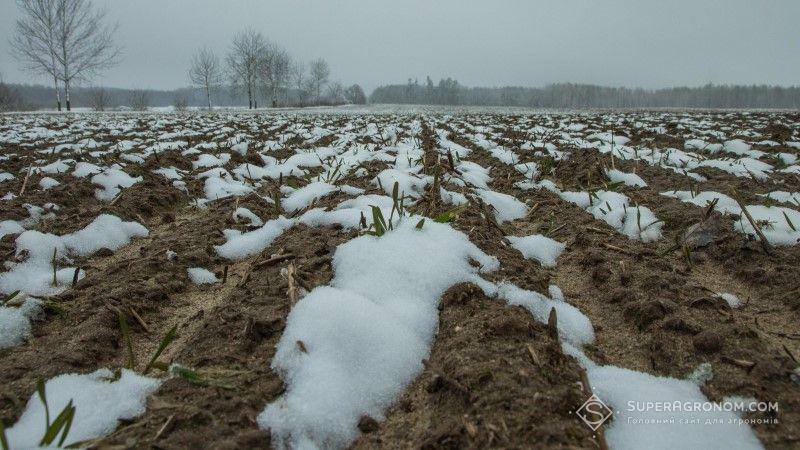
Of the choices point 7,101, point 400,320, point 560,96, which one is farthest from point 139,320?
point 560,96

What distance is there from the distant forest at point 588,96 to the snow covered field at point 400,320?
252 ft

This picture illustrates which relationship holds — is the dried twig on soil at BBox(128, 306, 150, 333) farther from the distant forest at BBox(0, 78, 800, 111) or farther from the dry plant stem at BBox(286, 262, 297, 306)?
the distant forest at BBox(0, 78, 800, 111)

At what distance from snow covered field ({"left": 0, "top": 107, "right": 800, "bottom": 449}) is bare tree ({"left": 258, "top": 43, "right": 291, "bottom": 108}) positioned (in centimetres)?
5012

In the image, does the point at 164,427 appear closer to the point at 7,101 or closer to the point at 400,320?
the point at 400,320

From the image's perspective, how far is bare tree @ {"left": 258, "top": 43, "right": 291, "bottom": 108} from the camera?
167 feet

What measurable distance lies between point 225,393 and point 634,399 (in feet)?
3.69

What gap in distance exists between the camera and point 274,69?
2140 inches

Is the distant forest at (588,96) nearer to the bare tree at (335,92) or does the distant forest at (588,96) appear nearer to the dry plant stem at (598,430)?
the bare tree at (335,92)

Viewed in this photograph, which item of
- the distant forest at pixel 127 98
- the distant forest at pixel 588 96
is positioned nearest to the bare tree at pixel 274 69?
the distant forest at pixel 127 98

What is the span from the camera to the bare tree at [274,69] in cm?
5103

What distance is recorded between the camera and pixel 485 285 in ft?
5.85

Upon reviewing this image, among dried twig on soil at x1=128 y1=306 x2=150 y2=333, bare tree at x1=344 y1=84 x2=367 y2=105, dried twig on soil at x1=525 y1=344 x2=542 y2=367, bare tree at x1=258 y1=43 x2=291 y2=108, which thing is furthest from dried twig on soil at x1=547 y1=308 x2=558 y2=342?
bare tree at x1=344 y1=84 x2=367 y2=105

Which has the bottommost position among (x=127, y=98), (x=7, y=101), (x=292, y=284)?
(x=292, y=284)

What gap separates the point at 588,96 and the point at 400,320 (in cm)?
10067
